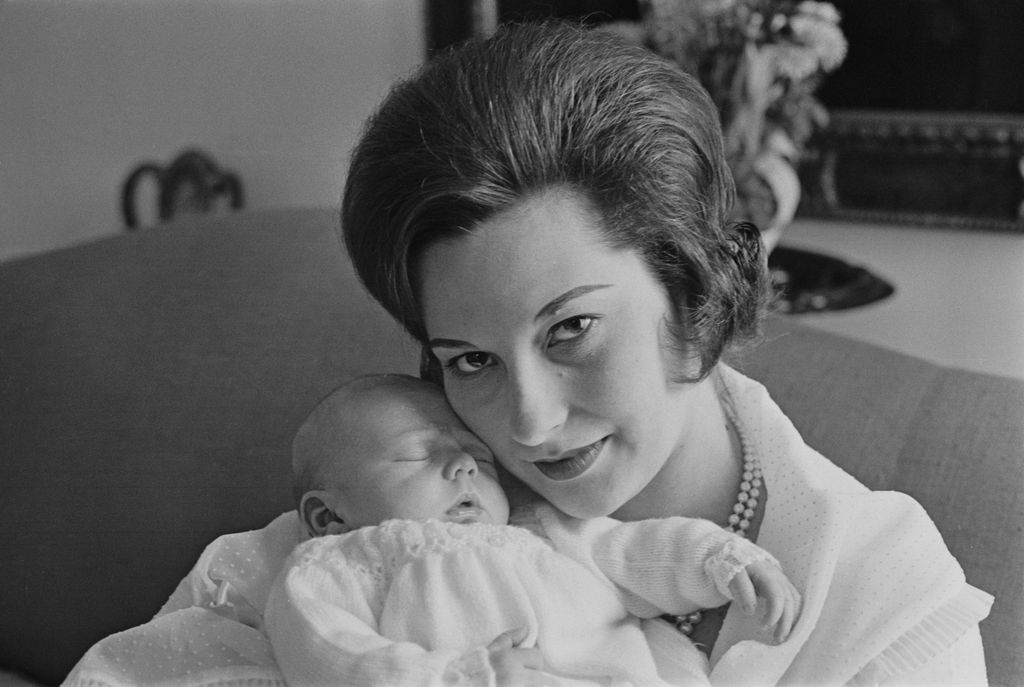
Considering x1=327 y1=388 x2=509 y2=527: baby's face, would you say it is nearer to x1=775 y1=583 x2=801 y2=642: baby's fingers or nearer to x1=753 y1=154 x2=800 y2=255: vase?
x1=775 y1=583 x2=801 y2=642: baby's fingers

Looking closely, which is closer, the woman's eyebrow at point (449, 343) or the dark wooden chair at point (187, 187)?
the woman's eyebrow at point (449, 343)

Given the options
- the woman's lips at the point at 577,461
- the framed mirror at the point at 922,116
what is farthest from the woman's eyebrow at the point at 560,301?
the framed mirror at the point at 922,116

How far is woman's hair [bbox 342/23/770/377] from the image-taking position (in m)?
0.81

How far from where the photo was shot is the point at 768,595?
85 cm

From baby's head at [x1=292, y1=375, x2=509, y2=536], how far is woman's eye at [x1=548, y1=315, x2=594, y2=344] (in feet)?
0.43

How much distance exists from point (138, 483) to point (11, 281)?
378mm

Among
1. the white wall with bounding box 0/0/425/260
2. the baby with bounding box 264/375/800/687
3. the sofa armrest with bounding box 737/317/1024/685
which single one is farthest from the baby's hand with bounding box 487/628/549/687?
the white wall with bounding box 0/0/425/260

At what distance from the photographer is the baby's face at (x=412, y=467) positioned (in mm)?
896

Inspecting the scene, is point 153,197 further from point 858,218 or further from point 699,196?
point 699,196

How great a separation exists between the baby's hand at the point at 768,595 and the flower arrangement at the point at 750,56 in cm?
138

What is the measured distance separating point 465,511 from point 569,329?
0.18 metres

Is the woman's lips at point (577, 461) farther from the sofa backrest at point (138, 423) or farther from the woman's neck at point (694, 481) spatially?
the sofa backrest at point (138, 423)

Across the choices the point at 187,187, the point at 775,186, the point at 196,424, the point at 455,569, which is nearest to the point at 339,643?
the point at 455,569

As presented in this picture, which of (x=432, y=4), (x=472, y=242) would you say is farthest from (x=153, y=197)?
(x=472, y=242)
